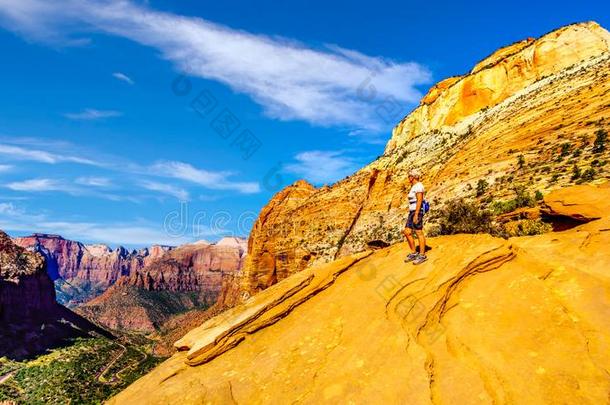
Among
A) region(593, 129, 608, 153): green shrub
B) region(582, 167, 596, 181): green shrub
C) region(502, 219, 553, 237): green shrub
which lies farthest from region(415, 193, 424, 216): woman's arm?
region(593, 129, 608, 153): green shrub

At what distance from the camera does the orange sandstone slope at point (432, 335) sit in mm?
8227

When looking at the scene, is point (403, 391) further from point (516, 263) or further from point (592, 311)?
point (516, 263)

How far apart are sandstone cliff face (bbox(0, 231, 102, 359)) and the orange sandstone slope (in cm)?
10353

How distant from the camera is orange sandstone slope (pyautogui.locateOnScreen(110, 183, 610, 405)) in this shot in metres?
8.23

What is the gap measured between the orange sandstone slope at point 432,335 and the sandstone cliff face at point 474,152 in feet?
61.2

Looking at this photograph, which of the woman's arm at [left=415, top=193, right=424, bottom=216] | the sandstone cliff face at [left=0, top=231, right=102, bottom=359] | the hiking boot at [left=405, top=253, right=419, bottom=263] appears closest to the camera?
the hiking boot at [left=405, top=253, right=419, bottom=263]

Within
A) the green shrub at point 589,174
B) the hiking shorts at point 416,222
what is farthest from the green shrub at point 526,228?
the green shrub at point 589,174

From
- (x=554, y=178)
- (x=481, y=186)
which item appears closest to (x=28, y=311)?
(x=481, y=186)

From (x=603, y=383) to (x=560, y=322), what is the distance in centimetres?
170

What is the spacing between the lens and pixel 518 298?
10.0m

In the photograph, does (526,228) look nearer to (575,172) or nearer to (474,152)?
(575,172)

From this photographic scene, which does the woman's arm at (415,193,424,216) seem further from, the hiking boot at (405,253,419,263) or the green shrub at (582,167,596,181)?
the green shrub at (582,167,596,181)

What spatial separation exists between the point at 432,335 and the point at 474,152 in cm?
4115

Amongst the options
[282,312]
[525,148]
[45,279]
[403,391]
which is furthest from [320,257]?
[45,279]
